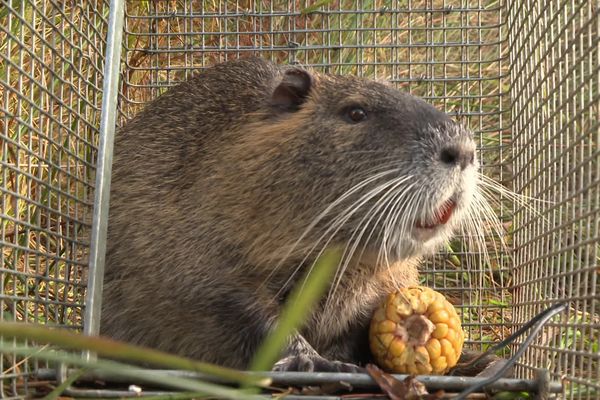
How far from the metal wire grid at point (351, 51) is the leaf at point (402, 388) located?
1216mm

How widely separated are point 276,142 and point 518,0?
1.31 m

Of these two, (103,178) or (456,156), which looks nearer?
(456,156)

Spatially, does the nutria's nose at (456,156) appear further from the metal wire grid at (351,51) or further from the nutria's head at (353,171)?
the metal wire grid at (351,51)

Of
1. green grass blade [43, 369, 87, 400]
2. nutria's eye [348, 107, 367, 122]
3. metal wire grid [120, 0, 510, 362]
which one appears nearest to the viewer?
green grass blade [43, 369, 87, 400]

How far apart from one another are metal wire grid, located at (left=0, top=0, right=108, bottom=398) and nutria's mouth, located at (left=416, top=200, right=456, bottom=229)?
3.83 ft

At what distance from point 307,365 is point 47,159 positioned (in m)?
1.08

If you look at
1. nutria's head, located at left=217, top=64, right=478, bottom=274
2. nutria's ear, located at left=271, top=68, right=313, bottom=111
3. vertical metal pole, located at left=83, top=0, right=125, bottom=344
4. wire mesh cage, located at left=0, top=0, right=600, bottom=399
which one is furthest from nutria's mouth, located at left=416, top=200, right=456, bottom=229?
vertical metal pole, located at left=83, top=0, right=125, bottom=344

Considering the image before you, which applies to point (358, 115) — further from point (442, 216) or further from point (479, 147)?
point (479, 147)

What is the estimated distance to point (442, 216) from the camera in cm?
234

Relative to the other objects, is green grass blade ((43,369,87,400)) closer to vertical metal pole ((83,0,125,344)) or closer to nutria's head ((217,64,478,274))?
vertical metal pole ((83,0,125,344))

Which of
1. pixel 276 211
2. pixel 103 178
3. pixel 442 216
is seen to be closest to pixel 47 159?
pixel 103 178

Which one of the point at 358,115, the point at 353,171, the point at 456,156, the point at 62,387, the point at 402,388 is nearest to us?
the point at 62,387

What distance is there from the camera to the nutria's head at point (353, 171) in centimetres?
228

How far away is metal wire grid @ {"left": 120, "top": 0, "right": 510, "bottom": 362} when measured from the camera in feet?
11.2
